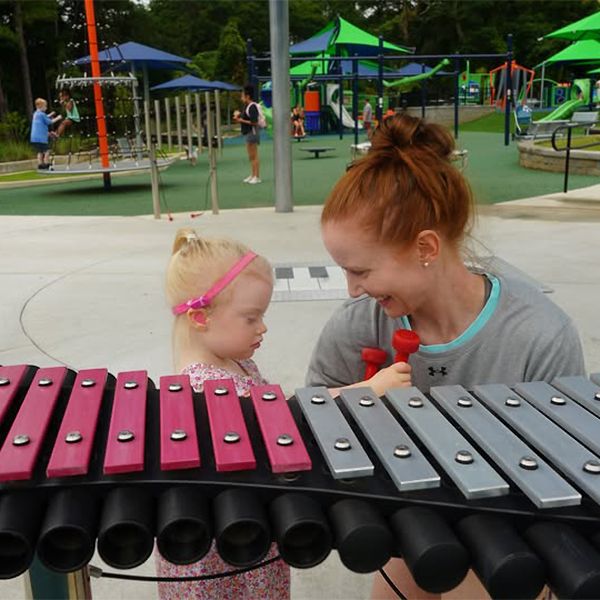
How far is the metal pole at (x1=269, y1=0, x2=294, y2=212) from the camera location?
8.73 meters

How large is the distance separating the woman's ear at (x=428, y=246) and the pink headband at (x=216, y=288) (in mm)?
570

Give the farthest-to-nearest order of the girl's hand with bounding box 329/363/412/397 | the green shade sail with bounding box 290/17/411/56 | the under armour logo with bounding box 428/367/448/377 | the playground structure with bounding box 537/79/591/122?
the green shade sail with bounding box 290/17/411/56 < the playground structure with bounding box 537/79/591/122 < the under armour logo with bounding box 428/367/448/377 < the girl's hand with bounding box 329/363/412/397

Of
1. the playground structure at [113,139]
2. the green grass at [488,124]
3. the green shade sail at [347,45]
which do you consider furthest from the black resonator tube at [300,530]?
the green grass at [488,124]

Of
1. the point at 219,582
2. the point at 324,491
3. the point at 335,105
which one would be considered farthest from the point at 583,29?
the point at 324,491

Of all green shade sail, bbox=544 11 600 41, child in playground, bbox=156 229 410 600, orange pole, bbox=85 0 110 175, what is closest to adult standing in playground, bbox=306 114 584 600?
child in playground, bbox=156 229 410 600

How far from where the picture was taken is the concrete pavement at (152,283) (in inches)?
152

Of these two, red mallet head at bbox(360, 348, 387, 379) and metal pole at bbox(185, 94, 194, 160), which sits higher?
metal pole at bbox(185, 94, 194, 160)

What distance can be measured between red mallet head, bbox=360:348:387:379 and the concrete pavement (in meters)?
0.47

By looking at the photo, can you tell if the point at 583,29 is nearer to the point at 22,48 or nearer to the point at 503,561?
the point at 22,48

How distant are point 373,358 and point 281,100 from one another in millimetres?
7725

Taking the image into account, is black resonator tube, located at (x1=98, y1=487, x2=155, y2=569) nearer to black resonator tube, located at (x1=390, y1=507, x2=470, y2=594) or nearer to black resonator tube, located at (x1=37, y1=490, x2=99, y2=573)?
black resonator tube, located at (x1=37, y1=490, x2=99, y2=573)

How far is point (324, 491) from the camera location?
1176 millimetres

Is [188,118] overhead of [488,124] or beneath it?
overhead

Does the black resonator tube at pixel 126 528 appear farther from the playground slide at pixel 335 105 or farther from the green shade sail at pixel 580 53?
the playground slide at pixel 335 105
